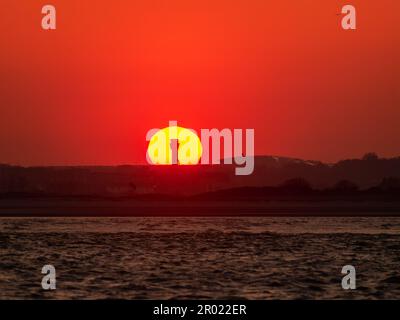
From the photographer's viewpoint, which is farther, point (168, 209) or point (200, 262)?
point (168, 209)

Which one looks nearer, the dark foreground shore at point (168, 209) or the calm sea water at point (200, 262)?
the calm sea water at point (200, 262)

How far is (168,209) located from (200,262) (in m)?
91.6

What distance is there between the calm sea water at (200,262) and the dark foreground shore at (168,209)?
141ft

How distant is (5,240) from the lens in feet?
253

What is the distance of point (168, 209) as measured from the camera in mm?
148250

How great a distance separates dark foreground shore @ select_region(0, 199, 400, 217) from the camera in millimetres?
136613

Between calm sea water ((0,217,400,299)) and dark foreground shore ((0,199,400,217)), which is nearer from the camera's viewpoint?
calm sea water ((0,217,400,299))

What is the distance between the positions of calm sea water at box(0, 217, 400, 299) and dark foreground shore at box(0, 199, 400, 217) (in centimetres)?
4293

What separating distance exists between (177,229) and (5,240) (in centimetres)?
2165

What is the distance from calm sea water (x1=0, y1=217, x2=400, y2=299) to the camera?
4272cm

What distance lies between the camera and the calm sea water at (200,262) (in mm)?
42719
